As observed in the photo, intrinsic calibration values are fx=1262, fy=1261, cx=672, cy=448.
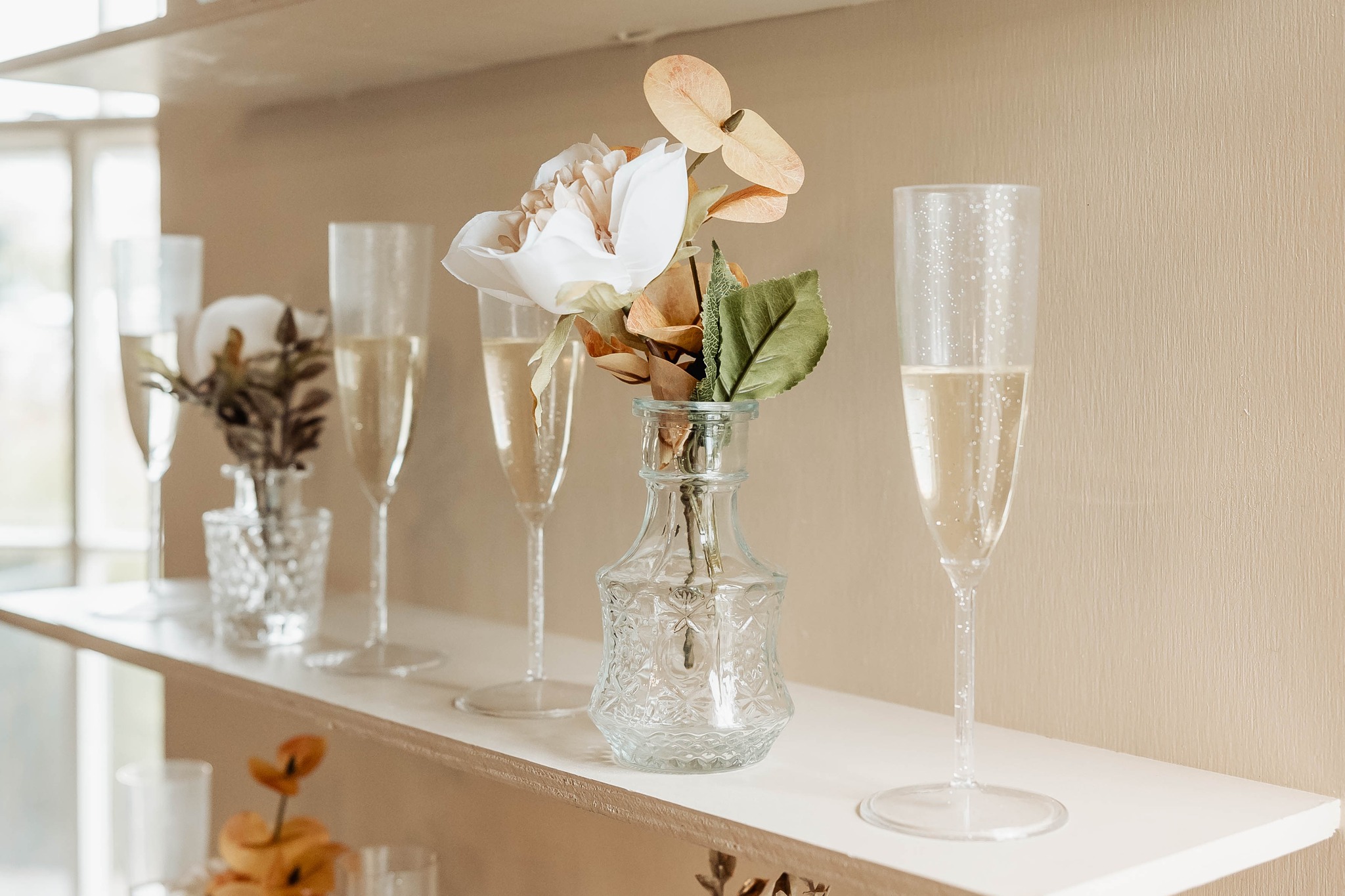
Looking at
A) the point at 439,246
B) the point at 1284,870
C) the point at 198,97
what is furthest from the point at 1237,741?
the point at 198,97

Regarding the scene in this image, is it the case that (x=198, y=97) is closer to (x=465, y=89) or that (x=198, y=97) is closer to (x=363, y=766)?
(x=465, y=89)

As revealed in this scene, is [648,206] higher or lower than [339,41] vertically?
lower

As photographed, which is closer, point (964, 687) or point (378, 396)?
point (964, 687)

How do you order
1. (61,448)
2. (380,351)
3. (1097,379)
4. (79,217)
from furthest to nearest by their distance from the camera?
1. (61,448)
2. (79,217)
3. (380,351)
4. (1097,379)

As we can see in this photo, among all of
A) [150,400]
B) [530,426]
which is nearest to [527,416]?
[530,426]

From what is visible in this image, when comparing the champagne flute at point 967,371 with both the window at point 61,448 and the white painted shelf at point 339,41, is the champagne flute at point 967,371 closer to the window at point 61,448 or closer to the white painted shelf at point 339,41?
the white painted shelf at point 339,41

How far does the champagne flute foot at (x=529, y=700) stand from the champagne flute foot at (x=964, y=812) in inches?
8.7

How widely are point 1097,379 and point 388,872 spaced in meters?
0.62

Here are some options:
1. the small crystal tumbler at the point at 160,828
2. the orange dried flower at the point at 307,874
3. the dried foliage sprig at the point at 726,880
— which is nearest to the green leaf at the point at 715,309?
→ the dried foliage sprig at the point at 726,880

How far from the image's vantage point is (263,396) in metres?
0.99

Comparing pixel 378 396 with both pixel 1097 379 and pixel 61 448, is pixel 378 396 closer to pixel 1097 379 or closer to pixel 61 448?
pixel 1097 379


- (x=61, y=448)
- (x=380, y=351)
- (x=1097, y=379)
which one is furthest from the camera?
(x=61, y=448)

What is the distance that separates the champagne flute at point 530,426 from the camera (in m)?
0.75

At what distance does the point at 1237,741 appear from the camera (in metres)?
0.60
